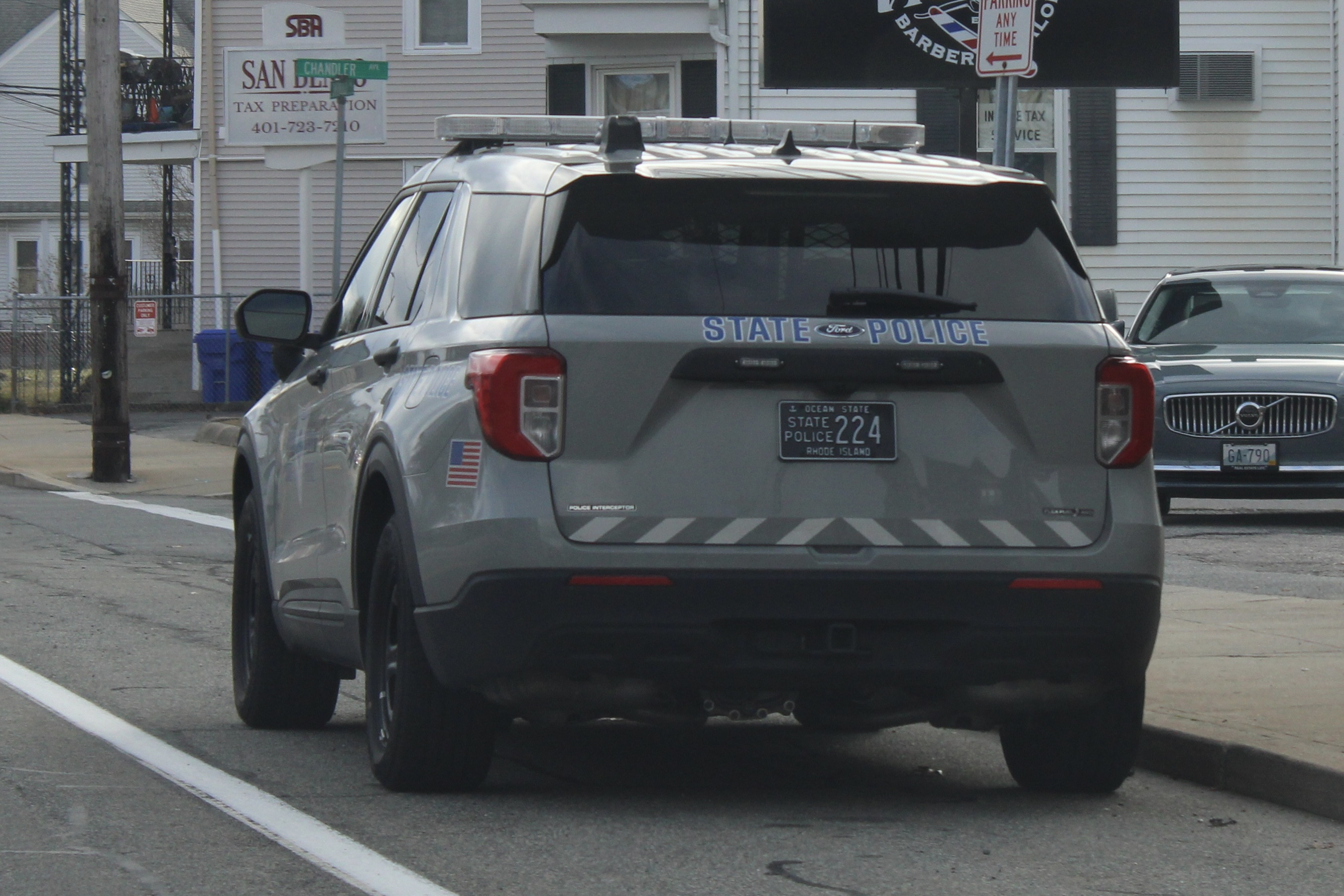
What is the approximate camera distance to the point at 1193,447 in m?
14.3

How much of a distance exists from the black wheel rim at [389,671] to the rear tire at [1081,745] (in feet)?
5.74

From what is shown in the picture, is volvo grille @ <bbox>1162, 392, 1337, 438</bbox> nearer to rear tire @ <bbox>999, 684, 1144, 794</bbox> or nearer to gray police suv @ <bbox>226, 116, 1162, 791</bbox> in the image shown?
rear tire @ <bbox>999, 684, 1144, 794</bbox>

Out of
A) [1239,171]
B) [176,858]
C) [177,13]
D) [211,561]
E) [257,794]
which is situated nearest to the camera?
[176,858]

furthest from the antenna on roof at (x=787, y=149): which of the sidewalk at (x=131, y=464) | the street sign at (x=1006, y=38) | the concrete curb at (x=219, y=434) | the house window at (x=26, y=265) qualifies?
the house window at (x=26, y=265)

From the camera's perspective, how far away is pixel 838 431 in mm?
5559

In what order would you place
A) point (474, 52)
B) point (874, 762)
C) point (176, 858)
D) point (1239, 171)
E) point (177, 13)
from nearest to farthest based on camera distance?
1. point (176, 858)
2. point (874, 762)
3. point (1239, 171)
4. point (474, 52)
5. point (177, 13)

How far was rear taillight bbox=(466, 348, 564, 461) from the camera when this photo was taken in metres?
5.45

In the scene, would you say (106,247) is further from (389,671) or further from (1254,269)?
(389,671)

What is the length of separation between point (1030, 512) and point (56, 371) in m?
32.8

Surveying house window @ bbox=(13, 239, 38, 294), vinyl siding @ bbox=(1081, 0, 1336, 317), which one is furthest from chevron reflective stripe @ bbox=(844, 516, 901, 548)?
house window @ bbox=(13, 239, 38, 294)

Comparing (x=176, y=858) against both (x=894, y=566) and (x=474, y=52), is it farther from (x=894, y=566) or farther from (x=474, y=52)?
(x=474, y=52)

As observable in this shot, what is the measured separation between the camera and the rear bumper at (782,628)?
5.43 metres

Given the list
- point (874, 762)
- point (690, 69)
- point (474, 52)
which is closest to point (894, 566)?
point (874, 762)

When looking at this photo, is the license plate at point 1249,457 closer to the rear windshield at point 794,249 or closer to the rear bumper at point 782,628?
the rear windshield at point 794,249
